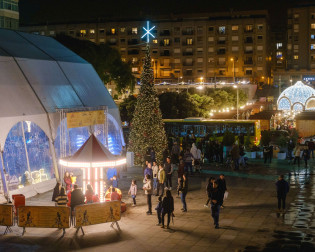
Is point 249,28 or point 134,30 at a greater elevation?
point 134,30

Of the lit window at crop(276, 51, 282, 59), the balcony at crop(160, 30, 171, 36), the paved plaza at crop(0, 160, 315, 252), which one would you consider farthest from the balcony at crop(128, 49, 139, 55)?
the paved plaza at crop(0, 160, 315, 252)

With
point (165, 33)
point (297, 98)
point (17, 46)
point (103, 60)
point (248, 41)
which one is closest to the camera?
point (17, 46)

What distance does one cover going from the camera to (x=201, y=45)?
101 meters

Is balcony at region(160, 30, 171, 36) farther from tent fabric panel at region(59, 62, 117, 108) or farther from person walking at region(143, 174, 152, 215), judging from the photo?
person walking at region(143, 174, 152, 215)

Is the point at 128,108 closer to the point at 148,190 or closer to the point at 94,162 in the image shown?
the point at 94,162

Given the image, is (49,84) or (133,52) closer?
(49,84)

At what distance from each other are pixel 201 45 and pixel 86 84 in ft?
245

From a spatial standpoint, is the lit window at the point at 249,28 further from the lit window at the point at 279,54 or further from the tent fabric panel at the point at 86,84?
the tent fabric panel at the point at 86,84

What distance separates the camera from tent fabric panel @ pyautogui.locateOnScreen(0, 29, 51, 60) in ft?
81.4

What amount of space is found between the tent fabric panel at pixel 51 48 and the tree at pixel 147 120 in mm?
4468

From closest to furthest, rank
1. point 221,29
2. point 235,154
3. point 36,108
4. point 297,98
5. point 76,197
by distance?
point 76,197
point 36,108
point 235,154
point 297,98
point 221,29

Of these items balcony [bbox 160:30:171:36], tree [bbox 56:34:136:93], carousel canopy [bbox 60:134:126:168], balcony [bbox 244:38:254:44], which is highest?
balcony [bbox 160:30:171:36]

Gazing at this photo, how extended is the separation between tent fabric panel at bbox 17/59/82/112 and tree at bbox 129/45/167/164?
4.25 m

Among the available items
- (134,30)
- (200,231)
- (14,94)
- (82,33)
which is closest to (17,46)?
(14,94)
